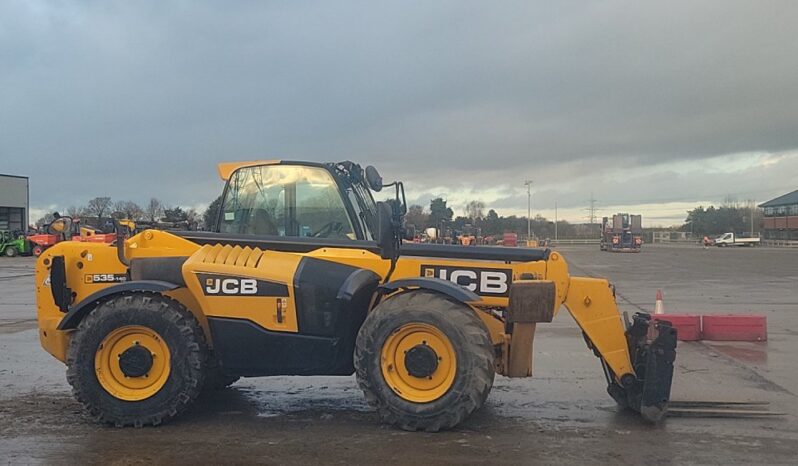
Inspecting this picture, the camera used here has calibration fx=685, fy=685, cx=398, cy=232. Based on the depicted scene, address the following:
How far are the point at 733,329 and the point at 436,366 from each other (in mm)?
7051

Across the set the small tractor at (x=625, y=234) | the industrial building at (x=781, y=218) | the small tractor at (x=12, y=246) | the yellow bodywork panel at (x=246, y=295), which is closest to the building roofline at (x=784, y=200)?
the industrial building at (x=781, y=218)

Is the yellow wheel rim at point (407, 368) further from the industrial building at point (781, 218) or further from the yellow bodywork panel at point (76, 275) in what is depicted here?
the industrial building at point (781, 218)

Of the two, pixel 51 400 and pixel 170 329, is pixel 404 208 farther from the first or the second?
pixel 51 400

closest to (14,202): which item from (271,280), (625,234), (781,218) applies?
(625,234)

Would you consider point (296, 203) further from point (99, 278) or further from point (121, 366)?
point (121, 366)

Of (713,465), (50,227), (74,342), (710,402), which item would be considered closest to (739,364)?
(710,402)

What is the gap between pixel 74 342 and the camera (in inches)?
225

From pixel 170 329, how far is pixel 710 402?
4.92m

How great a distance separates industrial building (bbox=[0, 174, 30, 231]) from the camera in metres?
61.0

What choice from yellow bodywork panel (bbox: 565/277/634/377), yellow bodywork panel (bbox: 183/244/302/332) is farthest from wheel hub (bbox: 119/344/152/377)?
yellow bodywork panel (bbox: 565/277/634/377)

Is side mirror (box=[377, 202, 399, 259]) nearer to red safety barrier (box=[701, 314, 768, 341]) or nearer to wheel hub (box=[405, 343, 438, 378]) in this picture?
wheel hub (box=[405, 343, 438, 378])

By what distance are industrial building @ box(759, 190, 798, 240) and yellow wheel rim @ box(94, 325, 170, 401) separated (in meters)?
101

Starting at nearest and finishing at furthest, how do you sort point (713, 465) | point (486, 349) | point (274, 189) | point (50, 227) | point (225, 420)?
1. point (713, 465)
2. point (486, 349)
3. point (225, 420)
4. point (274, 189)
5. point (50, 227)

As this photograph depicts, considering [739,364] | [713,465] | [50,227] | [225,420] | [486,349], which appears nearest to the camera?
[713,465]
